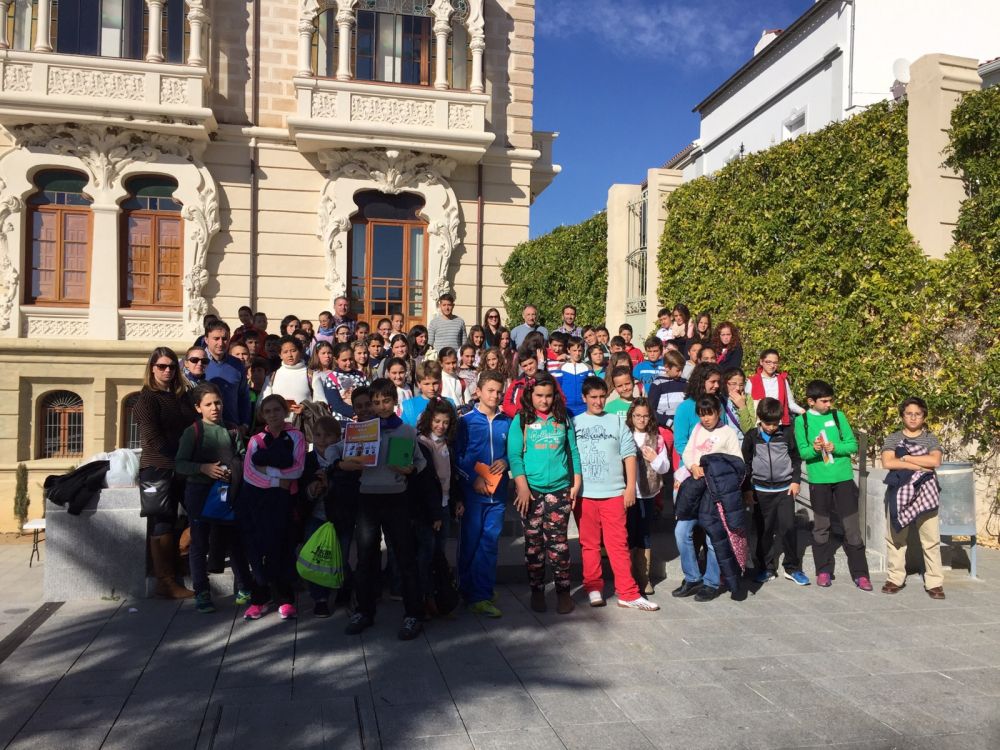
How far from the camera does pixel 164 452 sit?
21.0 feet

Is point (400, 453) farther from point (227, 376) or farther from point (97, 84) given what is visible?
point (97, 84)

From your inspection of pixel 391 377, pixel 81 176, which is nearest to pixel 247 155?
pixel 81 176

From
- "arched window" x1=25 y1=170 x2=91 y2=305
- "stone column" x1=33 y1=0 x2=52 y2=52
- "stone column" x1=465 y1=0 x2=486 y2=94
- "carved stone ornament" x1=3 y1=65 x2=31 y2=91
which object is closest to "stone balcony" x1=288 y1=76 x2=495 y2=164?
"stone column" x1=465 y1=0 x2=486 y2=94

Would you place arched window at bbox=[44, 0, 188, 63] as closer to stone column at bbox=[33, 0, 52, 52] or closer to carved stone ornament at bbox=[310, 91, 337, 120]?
stone column at bbox=[33, 0, 52, 52]

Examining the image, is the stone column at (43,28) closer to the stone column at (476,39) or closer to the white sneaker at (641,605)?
the stone column at (476,39)

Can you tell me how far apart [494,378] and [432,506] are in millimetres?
1122

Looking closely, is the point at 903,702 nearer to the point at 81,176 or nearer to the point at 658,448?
the point at 658,448

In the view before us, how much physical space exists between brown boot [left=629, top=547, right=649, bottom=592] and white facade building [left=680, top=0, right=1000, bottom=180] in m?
15.9

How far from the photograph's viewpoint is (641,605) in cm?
646

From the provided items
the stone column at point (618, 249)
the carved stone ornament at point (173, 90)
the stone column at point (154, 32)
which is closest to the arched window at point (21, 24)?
the stone column at point (154, 32)

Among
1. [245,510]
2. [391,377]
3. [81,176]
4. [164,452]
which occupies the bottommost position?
[245,510]

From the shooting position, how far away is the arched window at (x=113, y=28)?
1526cm

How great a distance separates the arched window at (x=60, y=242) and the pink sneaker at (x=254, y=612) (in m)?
11.7

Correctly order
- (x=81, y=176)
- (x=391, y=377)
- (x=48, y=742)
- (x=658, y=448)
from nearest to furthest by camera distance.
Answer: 1. (x=48, y=742)
2. (x=658, y=448)
3. (x=391, y=377)
4. (x=81, y=176)
